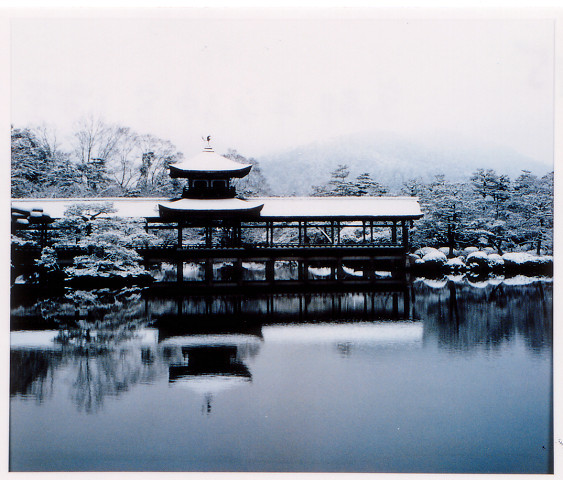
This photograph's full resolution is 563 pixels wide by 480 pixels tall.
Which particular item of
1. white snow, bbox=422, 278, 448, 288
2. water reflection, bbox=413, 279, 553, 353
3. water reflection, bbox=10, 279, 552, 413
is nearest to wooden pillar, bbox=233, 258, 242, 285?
water reflection, bbox=10, 279, 552, 413

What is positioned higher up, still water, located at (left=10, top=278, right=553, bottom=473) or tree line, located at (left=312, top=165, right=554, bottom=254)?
tree line, located at (left=312, top=165, right=554, bottom=254)

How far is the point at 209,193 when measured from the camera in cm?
1131

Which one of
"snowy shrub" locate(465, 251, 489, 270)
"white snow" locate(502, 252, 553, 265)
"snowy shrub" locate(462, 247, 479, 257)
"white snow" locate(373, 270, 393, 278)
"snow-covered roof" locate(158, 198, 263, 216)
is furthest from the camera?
"white snow" locate(373, 270, 393, 278)

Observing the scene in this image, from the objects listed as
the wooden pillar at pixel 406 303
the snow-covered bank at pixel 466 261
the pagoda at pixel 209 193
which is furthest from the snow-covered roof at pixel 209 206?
the snow-covered bank at pixel 466 261

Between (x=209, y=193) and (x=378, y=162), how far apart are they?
4.04 m

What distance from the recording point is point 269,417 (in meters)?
5.04

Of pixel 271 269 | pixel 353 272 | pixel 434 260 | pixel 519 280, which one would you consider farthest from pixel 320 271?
pixel 519 280

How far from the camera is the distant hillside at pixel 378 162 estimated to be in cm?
816

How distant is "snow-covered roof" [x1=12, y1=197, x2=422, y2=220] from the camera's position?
10523 mm

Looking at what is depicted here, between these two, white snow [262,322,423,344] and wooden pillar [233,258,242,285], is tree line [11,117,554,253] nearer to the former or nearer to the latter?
wooden pillar [233,258,242,285]

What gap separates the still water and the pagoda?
337cm

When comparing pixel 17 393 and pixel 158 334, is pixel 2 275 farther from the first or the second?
Answer: pixel 158 334

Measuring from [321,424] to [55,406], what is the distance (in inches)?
115

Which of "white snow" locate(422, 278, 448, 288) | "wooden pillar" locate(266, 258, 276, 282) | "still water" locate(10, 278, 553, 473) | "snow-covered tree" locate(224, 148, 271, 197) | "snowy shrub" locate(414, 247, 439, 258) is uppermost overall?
"snow-covered tree" locate(224, 148, 271, 197)
